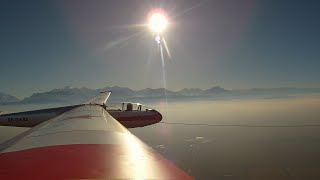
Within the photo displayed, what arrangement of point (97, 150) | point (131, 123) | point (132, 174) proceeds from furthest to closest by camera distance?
point (131, 123)
point (97, 150)
point (132, 174)

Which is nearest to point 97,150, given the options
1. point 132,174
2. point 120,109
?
point 132,174

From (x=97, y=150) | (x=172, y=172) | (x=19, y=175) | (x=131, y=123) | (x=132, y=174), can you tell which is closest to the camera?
(x=19, y=175)

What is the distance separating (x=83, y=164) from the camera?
3596 mm

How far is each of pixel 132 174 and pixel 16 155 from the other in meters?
2.22

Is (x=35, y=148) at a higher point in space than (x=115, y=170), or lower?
higher

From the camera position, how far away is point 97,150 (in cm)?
466

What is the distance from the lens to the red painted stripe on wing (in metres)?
3.17

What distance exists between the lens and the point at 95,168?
11.3ft

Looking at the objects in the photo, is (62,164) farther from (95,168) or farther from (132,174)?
(132,174)

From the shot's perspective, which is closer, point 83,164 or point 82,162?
point 83,164

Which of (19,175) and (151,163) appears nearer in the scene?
(19,175)

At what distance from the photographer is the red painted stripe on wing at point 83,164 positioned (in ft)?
10.4

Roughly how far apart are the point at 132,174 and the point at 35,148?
99.5 inches

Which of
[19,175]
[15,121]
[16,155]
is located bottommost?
[19,175]
